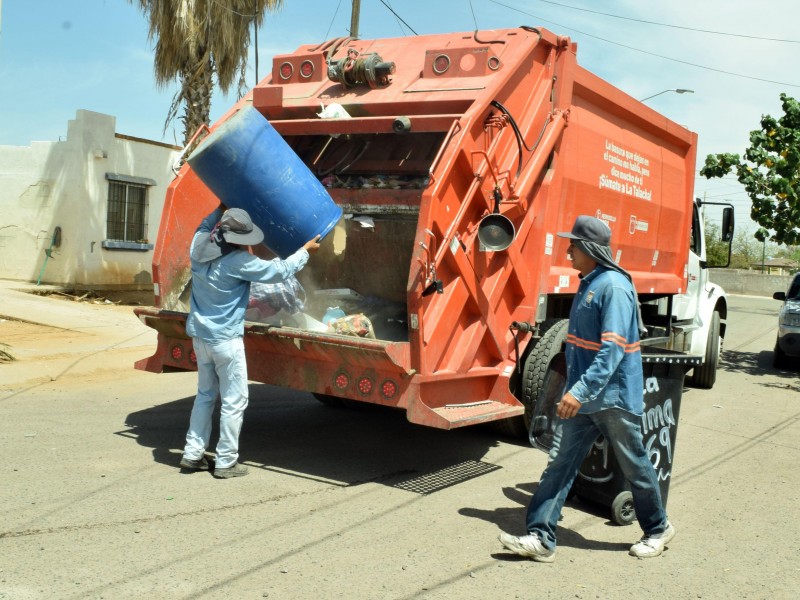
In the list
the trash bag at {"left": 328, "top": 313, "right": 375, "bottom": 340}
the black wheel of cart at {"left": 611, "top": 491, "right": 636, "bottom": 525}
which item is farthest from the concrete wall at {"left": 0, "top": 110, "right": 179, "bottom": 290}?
the black wheel of cart at {"left": 611, "top": 491, "right": 636, "bottom": 525}

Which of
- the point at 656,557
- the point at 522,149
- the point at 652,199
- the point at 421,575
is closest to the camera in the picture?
the point at 421,575

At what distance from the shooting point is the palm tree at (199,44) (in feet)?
47.1

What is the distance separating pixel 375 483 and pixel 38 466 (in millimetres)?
2100

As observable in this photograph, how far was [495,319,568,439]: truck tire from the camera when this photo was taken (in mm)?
6070

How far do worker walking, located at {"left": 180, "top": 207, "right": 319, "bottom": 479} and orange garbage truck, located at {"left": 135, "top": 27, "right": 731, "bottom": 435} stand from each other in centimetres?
34

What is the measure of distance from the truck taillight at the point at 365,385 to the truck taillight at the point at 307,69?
2.65 m

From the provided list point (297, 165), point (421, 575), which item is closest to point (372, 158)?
point (297, 165)

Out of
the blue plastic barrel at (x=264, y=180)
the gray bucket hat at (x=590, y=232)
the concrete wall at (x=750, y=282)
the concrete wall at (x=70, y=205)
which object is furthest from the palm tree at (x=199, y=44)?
the concrete wall at (x=750, y=282)

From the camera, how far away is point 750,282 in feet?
141

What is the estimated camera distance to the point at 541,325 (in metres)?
6.38

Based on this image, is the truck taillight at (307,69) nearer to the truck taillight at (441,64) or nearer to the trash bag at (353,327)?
the truck taillight at (441,64)

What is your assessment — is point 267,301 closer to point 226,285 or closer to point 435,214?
point 226,285

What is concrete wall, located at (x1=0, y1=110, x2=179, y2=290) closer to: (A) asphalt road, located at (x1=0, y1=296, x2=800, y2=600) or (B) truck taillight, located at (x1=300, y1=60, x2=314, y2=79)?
(A) asphalt road, located at (x1=0, y1=296, x2=800, y2=600)

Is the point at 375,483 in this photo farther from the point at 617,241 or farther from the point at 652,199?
the point at 652,199
